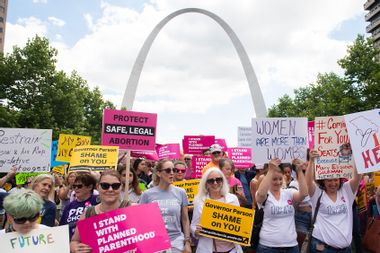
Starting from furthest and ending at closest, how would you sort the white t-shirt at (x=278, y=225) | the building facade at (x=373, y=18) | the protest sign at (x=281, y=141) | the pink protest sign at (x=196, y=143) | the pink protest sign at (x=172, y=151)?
the building facade at (x=373, y=18) → the pink protest sign at (x=196, y=143) → the pink protest sign at (x=172, y=151) → the protest sign at (x=281, y=141) → the white t-shirt at (x=278, y=225)

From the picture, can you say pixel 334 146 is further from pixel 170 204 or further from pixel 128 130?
pixel 128 130

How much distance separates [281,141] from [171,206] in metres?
1.92

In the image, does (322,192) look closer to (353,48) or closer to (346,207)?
(346,207)

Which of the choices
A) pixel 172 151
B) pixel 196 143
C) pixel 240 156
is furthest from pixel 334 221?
pixel 196 143

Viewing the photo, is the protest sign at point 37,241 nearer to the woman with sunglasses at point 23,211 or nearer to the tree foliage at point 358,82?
the woman with sunglasses at point 23,211

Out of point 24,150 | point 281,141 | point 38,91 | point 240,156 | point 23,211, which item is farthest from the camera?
point 38,91

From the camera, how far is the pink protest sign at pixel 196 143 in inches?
525

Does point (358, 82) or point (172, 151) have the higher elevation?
point (358, 82)

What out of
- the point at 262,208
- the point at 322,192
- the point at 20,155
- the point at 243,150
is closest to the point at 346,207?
the point at 322,192

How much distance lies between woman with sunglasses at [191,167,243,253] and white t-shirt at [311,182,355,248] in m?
1.01

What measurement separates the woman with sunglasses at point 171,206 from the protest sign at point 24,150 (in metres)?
3.59

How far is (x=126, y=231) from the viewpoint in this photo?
3498 millimetres

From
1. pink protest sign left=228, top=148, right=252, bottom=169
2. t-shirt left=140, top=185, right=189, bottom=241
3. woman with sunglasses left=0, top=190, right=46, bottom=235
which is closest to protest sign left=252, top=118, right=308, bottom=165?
t-shirt left=140, top=185, right=189, bottom=241

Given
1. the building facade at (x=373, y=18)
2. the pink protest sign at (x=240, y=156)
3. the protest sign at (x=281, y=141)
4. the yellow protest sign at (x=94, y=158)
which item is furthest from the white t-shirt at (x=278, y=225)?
the building facade at (x=373, y=18)
